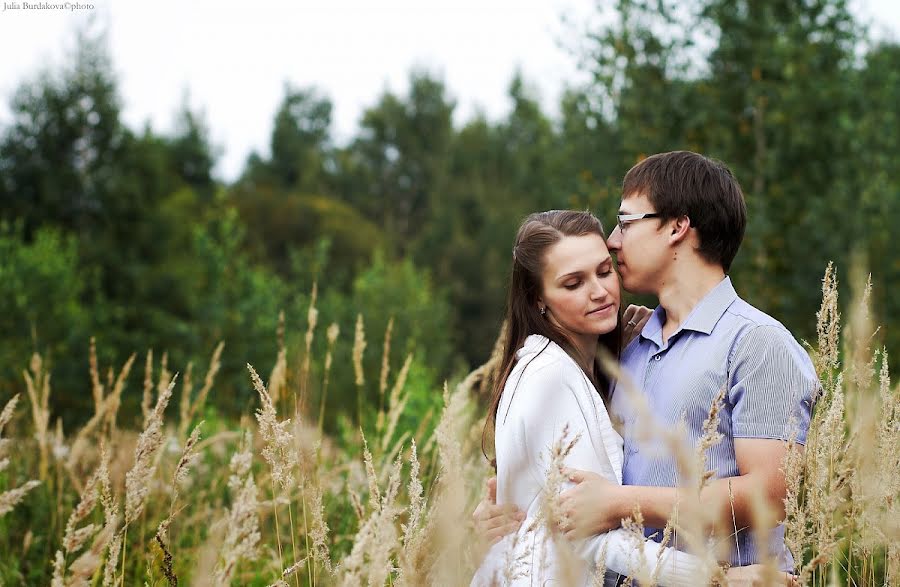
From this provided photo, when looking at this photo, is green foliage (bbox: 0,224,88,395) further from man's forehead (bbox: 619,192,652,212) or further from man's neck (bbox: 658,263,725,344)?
man's neck (bbox: 658,263,725,344)

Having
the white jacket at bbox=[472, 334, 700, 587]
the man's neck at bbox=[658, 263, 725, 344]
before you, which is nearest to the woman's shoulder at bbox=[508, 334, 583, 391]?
the white jacket at bbox=[472, 334, 700, 587]

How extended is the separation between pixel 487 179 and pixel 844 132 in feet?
89.0

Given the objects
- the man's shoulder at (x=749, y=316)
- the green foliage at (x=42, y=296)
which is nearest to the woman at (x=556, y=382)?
the man's shoulder at (x=749, y=316)

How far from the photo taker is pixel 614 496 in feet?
6.77

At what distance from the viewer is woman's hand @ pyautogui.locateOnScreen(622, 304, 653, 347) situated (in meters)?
2.96

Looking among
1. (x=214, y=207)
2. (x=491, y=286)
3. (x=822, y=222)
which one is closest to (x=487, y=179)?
(x=491, y=286)

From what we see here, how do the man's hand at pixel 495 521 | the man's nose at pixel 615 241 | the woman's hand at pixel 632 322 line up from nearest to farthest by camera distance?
the man's hand at pixel 495 521
the man's nose at pixel 615 241
the woman's hand at pixel 632 322

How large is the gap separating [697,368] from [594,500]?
55 centimetres

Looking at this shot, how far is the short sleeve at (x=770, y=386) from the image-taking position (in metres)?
2.12

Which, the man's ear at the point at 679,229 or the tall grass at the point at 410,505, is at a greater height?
the man's ear at the point at 679,229

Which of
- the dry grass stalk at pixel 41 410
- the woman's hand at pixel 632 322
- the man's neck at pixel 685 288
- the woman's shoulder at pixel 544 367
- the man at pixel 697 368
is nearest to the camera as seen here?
the man at pixel 697 368

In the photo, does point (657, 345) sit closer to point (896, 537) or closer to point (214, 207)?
point (896, 537)

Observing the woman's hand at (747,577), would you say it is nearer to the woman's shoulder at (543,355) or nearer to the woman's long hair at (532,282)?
the woman's shoulder at (543,355)

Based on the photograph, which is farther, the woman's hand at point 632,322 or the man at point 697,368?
the woman's hand at point 632,322
